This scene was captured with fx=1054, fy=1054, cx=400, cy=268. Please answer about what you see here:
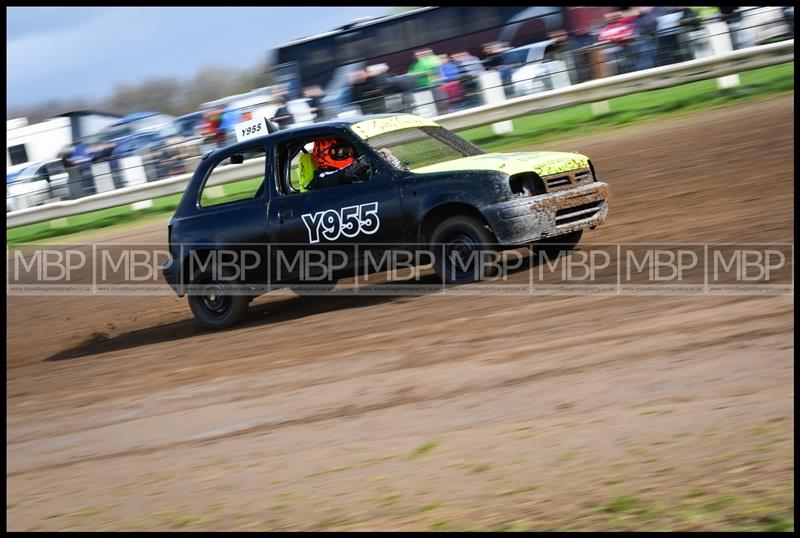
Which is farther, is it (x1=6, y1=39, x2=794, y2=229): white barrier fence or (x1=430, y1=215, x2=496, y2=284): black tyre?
(x1=6, y1=39, x2=794, y2=229): white barrier fence

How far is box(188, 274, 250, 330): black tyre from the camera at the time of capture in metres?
9.49

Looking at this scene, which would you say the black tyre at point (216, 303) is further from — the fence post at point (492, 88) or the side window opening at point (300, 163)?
the fence post at point (492, 88)

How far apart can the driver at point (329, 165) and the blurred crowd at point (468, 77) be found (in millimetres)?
8756

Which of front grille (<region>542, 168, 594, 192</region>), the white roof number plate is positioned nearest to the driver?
the white roof number plate

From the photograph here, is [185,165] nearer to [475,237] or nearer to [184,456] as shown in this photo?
[475,237]

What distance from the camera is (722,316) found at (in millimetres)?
6500

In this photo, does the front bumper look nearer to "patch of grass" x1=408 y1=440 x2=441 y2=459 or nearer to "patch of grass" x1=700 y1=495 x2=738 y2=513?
"patch of grass" x1=408 y1=440 x2=441 y2=459

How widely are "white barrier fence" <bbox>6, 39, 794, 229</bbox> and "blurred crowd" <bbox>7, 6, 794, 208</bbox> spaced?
1.13 ft

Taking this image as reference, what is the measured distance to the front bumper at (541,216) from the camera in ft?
27.3

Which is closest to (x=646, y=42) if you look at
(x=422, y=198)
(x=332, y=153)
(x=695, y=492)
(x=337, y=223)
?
(x=332, y=153)

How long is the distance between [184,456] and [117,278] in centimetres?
841

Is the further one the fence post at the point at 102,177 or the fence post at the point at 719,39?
the fence post at the point at 102,177

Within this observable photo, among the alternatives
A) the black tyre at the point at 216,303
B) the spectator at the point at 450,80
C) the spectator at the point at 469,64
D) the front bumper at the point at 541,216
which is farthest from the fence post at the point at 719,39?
the black tyre at the point at 216,303

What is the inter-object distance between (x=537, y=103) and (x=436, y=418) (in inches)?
552
